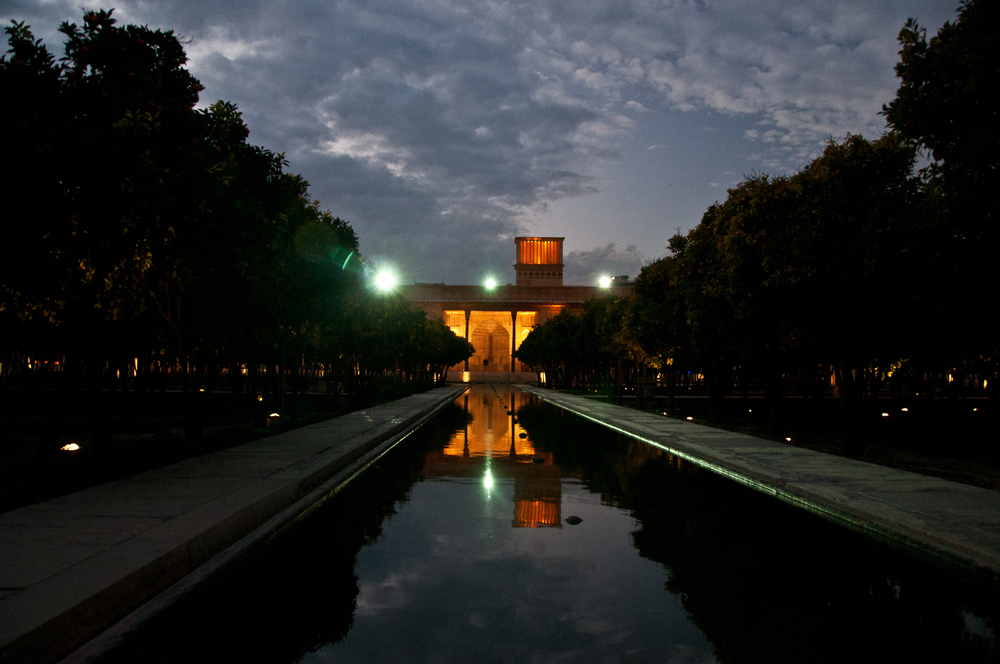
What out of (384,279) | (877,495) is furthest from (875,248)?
(384,279)

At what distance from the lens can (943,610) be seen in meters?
5.70

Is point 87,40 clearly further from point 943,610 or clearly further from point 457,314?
point 457,314

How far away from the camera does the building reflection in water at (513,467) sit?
9609 millimetres

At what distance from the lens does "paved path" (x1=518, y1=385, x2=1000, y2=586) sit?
25.2ft

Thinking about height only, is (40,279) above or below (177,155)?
below

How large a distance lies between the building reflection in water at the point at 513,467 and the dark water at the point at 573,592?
0.41 ft

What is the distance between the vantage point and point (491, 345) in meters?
167

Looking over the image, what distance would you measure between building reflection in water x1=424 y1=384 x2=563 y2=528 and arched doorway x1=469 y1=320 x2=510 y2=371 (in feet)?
467

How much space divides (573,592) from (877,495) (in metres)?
6.24

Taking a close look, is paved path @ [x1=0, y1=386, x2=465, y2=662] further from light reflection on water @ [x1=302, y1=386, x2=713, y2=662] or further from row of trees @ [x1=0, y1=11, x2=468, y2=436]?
row of trees @ [x1=0, y1=11, x2=468, y2=436]

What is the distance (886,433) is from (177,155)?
2151cm

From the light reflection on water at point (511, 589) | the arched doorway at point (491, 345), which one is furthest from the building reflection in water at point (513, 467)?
the arched doorway at point (491, 345)

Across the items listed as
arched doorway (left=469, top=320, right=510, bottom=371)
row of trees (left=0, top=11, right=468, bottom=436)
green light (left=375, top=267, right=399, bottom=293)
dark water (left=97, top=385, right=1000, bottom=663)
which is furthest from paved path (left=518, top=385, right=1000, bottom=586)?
arched doorway (left=469, top=320, right=510, bottom=371)

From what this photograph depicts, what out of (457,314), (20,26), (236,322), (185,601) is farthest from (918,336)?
(457,314)
